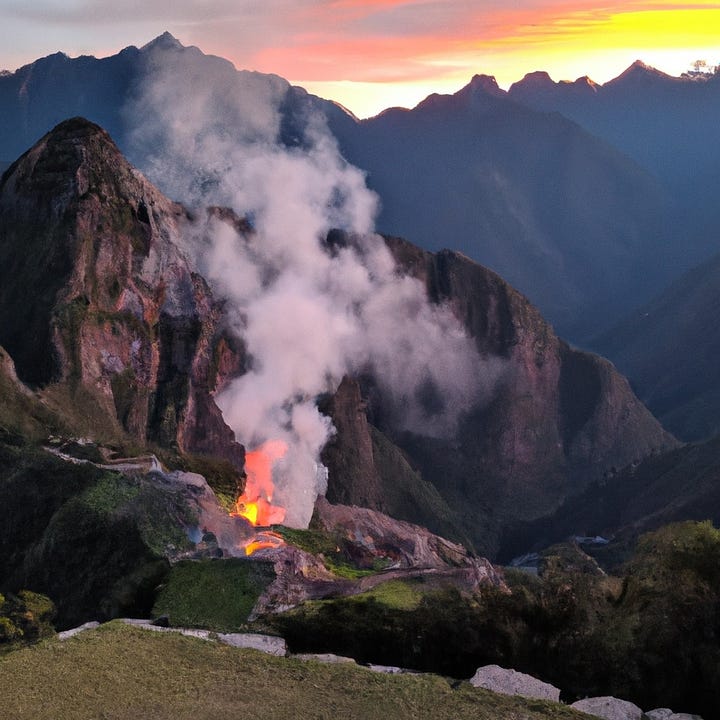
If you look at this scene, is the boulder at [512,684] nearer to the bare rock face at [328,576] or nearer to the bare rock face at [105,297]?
the bare rock face at [328,576]

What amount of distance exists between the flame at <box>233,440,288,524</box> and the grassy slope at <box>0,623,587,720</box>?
31.8 m

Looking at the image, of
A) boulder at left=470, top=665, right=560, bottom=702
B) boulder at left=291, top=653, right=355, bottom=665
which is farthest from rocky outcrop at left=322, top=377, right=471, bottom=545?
boulder at left=470, top=665, right=560, bottom=702

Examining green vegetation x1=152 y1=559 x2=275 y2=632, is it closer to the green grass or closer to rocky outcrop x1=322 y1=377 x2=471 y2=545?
the green grass

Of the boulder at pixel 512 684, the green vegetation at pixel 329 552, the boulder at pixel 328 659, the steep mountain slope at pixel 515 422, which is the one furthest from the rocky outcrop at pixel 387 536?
the boulder at pixel 512 684

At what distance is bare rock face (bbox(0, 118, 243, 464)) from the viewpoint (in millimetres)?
65750

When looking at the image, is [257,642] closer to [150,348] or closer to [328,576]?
[328,576]

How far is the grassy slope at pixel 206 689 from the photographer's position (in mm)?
21719

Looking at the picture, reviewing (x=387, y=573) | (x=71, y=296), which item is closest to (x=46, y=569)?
(x=387, y=573)

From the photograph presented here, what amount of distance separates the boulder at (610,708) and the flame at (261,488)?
Result: 3360 centimetres

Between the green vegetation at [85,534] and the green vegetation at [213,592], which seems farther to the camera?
the green vegetation at [85,534]

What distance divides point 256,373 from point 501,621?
58254 millimetres

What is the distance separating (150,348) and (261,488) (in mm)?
12441

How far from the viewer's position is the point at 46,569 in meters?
40.8

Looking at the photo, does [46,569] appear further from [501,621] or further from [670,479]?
[670,479]
